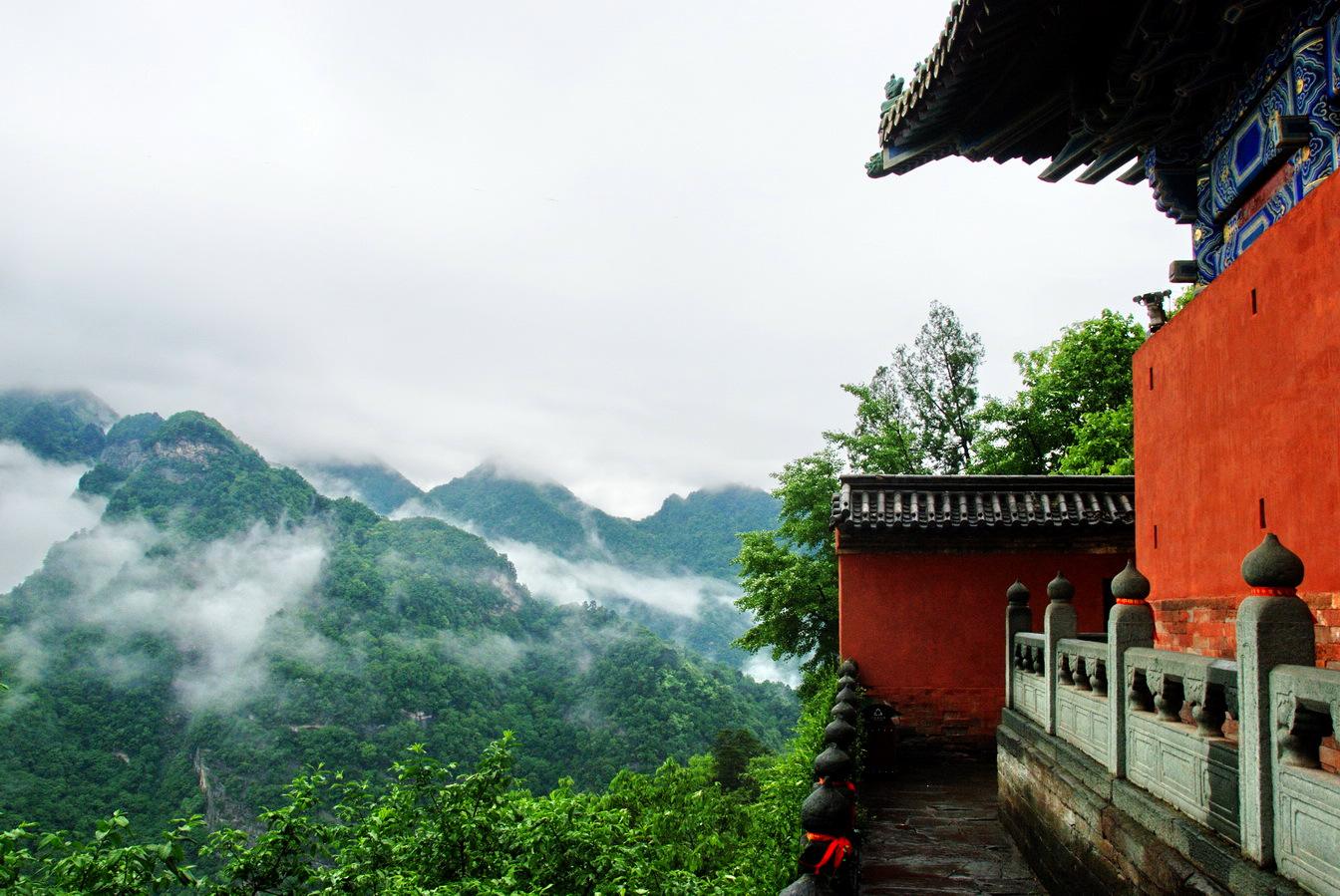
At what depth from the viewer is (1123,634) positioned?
14.7ft

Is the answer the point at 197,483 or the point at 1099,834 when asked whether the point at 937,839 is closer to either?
the point at 1099,834

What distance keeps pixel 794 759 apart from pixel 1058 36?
18.8 feet

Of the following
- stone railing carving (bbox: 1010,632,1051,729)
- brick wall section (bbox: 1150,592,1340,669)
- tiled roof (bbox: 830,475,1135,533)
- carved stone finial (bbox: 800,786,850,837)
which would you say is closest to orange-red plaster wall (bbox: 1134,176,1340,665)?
brick wall section (bbox: 1150,592,1340,669)

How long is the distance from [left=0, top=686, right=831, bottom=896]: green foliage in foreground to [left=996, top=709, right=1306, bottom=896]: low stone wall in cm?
159

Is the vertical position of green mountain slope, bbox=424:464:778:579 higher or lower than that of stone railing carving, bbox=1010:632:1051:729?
higher

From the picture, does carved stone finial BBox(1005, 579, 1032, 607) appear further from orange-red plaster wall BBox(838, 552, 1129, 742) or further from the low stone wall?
orange-red plaster wall BBox(838, 552, 1129, 742)

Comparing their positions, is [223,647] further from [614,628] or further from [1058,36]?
[1058,36]

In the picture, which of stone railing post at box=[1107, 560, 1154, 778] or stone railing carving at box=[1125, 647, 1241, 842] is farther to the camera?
stone railing post at box=[1107, 560, 1154, 778]

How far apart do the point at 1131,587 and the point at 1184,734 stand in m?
0.97

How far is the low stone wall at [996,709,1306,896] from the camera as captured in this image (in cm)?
325

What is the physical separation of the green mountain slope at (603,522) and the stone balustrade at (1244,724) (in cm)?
9050

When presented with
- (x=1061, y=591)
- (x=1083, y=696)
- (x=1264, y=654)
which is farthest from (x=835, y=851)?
(x=1061, y=591)

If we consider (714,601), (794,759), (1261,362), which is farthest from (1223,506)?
(714,601)

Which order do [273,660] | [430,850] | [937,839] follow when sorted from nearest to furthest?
[430,850]
[937,839]
[273,660]
